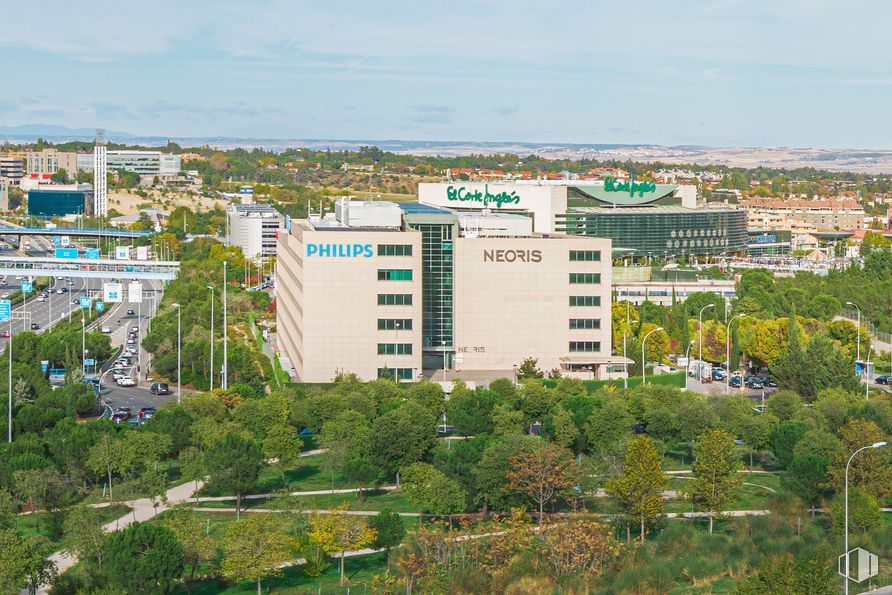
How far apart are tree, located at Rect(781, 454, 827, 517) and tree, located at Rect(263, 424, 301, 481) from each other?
2138 centimetres

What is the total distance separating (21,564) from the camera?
42.1m

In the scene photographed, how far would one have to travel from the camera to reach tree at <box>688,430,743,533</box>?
170 ft

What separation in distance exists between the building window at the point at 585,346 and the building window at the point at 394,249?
1221 cm

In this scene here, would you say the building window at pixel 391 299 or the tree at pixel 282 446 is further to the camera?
the building window at pixel 391 299

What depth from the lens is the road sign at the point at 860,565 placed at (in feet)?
147

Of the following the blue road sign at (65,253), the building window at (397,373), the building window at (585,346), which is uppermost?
the blue road sign at (65,253)

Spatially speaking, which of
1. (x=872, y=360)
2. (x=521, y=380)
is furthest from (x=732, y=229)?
(x=521, y=380)

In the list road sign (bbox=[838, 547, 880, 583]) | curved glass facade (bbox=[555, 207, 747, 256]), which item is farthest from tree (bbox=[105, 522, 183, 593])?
curved glass facade (bbox=[555, 207, 747, 256])

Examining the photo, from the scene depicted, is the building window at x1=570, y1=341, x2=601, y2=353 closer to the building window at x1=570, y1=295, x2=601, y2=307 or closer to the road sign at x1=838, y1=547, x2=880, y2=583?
the building window at x1=570, y1=295, x2=601, y2=307

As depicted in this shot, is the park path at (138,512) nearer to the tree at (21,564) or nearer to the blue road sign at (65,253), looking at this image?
the tree at (21,564)

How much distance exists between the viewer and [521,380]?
81.0 meters

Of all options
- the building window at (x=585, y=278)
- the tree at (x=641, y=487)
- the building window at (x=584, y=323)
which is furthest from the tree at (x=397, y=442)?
the building window at (x=585, y=278)

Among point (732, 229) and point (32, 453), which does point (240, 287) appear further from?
point (32, 453)

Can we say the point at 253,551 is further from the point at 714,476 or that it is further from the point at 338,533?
the point at 714,476
